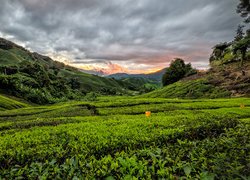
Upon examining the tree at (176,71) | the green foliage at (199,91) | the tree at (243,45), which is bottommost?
the green foliage at (199,91)

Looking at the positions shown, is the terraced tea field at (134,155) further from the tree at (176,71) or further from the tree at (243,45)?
the tree at (176,71)

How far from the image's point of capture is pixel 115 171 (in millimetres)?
3678

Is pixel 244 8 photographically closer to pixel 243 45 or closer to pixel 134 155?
pixel 243 45

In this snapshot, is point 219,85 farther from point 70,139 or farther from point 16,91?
point 16,91

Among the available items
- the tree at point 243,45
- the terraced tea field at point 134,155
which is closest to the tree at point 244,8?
the tree at point 243,45

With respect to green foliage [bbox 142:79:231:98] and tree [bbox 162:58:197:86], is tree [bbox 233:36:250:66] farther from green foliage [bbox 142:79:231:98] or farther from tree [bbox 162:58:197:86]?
tree [bbox 162:58:197:86]

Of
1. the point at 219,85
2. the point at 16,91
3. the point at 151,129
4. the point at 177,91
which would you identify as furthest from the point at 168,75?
the point at 151,129

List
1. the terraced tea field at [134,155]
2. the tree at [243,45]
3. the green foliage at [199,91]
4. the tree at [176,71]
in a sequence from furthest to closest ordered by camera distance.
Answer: the tree at [176,71] < the tree at [243,45] < the green foliage at [199,91] < the terraced tea field at [134,155]

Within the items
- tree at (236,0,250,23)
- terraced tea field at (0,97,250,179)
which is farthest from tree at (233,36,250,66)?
terraced tea field at (0,97,250,179)

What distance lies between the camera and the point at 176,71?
68.7 meters

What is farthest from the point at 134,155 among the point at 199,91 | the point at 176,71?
the point at 176,71

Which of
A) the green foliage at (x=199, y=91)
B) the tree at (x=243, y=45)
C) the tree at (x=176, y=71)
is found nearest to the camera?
the green foliage at (x=199, y=91)

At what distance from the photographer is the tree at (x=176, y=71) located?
68.3 meters

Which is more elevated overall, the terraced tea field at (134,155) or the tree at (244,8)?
the tree at (244,8)
